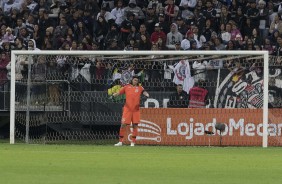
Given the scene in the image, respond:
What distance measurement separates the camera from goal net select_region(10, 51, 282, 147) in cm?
2827

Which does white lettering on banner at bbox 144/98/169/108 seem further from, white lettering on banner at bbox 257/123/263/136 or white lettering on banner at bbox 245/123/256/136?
white lettering on banner at bbox 257/123/263/136

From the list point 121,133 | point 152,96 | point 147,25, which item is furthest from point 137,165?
point 147,25

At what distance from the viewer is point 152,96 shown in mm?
29656

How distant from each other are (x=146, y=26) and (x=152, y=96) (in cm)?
537

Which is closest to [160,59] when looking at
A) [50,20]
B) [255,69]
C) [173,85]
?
[173,85]

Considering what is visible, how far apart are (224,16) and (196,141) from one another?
675cm

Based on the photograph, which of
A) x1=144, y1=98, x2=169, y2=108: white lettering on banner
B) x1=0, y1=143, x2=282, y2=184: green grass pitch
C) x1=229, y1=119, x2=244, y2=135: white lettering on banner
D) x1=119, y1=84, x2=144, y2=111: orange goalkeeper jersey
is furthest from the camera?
x1=144, y1=98, x2=169, y2=108: white lettering on banner

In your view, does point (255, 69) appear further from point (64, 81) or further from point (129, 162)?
point (129, 162)

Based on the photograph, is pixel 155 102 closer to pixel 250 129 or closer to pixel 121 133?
pixel 121 133

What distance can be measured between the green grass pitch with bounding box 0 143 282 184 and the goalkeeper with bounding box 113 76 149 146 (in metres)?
2.01

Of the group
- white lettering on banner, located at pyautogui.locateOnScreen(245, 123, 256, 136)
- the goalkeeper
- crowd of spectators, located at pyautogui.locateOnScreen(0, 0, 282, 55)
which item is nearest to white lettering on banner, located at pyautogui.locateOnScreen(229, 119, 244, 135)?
white lettering on banner, located at pyautogui.locateOnScreen(245, 123, 256, 136)

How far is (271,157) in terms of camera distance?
72.6 feet

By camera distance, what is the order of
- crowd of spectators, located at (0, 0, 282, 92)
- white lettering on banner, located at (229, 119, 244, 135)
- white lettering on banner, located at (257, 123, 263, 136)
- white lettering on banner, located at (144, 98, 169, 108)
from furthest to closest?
crowd of spectators, located at (0, 0, 282, 92)
white lettering on banner, located at (144, 98, 169, 108)
white lettering on banner, located at (229, 119, 244, 135)
white lettering on banner, located at (257, 123, 263, 136)

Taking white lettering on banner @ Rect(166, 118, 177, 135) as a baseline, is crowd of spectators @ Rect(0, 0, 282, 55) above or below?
above
